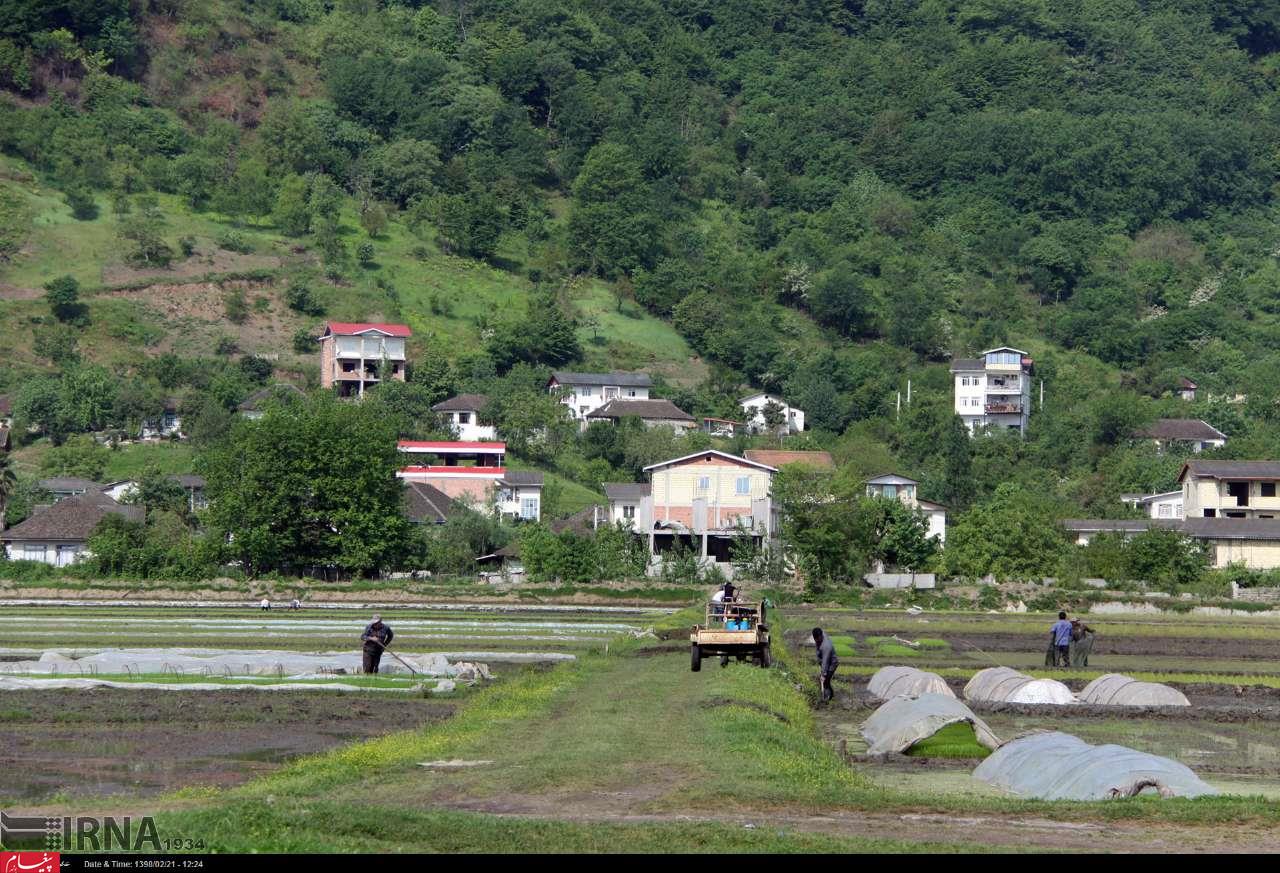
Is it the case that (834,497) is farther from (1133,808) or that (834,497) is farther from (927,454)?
(1133,808)

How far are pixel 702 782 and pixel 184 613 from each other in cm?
3717

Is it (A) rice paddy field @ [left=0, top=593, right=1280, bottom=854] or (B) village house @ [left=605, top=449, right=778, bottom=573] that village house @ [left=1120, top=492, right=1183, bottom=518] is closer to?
(B) village house @ [left=605, top=449, right=778, bottom=573]

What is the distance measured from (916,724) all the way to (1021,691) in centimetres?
723

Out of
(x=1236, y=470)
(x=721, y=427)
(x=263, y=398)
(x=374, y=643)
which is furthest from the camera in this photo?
(x=721, y=427)

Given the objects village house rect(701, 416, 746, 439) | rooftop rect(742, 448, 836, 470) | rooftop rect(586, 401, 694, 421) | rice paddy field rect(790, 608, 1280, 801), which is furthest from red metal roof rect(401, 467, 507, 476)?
rice paddy field rect(790, 608, 1280, 801)

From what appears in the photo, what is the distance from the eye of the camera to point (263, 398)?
94875 millimetres

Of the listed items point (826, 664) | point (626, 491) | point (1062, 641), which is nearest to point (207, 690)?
point (826, 664)

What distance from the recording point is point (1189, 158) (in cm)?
15975

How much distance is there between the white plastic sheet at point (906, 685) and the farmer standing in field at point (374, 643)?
912cm

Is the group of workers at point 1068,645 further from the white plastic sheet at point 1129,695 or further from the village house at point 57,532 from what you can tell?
the village house at point 57,532

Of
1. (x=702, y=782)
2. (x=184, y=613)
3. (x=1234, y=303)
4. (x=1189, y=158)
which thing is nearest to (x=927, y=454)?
(x=1234, y=303)

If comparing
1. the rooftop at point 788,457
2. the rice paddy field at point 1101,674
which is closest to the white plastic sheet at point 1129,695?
the rice paddy field at point 1101,674

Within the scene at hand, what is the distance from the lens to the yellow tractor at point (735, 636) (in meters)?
30.8

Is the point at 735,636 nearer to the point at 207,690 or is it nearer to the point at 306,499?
the point at 207,690
